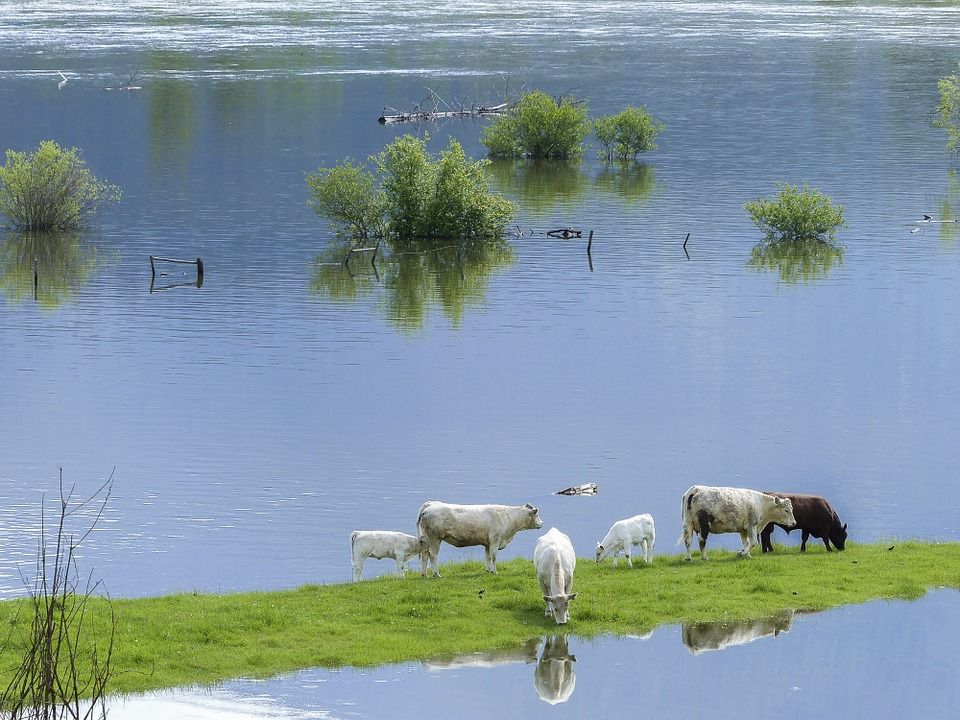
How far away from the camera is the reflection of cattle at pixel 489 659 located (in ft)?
92.2

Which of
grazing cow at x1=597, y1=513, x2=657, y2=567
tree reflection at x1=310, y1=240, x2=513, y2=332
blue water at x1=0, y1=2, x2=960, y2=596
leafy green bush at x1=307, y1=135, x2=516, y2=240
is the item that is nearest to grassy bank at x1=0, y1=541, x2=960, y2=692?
grazing cow at x1=597, y1=513, x2=657, y2=567

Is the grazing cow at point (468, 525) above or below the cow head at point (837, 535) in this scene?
above

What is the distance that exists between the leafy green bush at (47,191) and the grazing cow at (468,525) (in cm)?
7941

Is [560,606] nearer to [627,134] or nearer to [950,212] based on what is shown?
[950,212]

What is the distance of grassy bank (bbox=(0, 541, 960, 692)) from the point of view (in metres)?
28.1

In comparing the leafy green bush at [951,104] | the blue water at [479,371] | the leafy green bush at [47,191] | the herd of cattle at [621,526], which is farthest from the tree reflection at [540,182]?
the herd of cattle at [621,526]

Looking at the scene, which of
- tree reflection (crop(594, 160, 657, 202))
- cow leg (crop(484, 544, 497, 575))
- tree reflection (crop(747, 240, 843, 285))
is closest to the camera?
cow leg (crop(484, 544, 497, 575))

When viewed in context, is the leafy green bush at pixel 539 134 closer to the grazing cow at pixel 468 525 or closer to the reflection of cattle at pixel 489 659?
the grazing cow at pixel 468 525

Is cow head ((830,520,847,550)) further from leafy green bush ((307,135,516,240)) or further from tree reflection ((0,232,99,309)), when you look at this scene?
leafy green bush ((307,135,516,240))

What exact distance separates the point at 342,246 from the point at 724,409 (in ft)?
161

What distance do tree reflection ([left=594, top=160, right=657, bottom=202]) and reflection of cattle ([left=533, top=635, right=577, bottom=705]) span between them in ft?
324

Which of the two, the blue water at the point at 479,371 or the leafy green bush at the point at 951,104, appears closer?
the blue water at the point at 479,371


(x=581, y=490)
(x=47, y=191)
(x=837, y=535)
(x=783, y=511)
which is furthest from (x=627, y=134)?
(x=783, y=511)

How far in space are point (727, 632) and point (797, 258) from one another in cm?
7714
